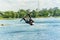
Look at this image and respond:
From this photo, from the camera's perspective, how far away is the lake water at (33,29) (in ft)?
8.90

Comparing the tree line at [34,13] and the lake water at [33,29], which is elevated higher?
the tree line at [34,13]

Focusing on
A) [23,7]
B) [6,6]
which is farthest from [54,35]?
[6,6]

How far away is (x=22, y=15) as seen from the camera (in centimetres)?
275

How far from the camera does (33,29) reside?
278 centimetres

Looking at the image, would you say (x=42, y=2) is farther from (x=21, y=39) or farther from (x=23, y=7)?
(x=21, y=39)

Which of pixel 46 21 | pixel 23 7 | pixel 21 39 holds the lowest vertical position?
pixel 21 39

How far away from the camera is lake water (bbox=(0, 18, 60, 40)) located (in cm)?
271

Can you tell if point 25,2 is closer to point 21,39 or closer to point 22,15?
point 22,15

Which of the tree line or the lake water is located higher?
the tree line

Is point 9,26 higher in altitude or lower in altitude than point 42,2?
lower

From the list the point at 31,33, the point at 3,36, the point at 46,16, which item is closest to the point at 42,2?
the point at 46,16

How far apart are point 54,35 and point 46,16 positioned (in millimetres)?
289

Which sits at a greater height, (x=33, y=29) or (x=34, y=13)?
(x=34, y=13)

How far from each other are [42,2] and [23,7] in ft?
0.91
